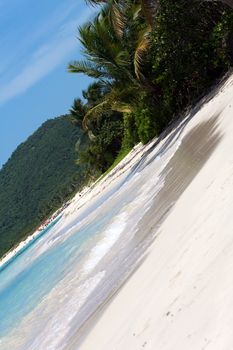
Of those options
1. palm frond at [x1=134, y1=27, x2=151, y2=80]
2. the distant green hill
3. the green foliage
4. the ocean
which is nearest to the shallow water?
the ocean

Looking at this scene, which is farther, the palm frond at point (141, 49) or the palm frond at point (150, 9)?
the palm frond at point (141, 49)

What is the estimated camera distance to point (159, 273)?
539 centimetres

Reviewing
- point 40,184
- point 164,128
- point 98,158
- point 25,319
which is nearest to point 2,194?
point 40,184

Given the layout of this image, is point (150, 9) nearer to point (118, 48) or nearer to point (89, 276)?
point (118, 48)

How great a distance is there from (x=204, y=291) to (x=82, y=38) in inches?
693

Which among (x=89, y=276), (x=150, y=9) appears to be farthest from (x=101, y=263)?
(x=150, y=9)

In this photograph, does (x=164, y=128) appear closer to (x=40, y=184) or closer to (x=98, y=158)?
(x=98, y=158)

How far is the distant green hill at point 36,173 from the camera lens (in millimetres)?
106438

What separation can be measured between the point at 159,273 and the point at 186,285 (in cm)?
108

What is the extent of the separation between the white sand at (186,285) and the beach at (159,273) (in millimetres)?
10

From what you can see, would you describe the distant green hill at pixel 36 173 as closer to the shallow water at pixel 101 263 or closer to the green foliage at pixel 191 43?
the green foliage at pixel 191 43

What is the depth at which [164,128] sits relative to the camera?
21.4 meters

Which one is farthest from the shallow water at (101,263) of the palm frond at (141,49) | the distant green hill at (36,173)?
the distant green hill at (36,173)

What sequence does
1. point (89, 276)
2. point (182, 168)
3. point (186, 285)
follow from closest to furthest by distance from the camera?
1. point (186, 285)
2. point (89, 276)
3. point (182, 168)
